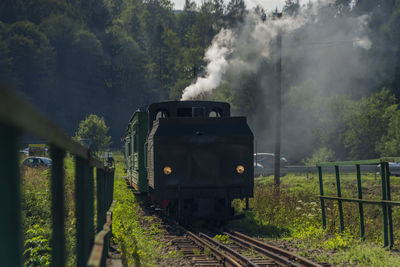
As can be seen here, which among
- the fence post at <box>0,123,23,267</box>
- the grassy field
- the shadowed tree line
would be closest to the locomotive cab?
the grassy field

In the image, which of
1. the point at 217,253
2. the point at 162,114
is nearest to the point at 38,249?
the point at 217,253

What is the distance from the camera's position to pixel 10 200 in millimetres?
1775

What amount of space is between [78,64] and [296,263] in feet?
326

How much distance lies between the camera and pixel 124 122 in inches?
4343

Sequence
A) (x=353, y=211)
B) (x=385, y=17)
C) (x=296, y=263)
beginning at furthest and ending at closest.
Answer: (x=385, y=17) → (x=353, y=211) → (x=296, y=263)

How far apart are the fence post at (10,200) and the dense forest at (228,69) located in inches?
868

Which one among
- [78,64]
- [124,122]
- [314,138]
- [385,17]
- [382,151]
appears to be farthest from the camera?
[124,122]

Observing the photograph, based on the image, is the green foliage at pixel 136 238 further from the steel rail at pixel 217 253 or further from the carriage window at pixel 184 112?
the carriage window at pixel 184 112

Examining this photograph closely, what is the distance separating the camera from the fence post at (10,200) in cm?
169

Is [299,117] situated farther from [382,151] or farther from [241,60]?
[241,60]

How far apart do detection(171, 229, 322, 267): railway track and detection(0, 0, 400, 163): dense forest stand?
46.5 feet

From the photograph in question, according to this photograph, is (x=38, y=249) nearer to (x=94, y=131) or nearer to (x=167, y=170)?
(x=167, y=170)

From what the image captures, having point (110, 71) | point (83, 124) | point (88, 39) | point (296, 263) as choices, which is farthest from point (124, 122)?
point (296, 263)

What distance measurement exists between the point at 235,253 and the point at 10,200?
25.6 feet
